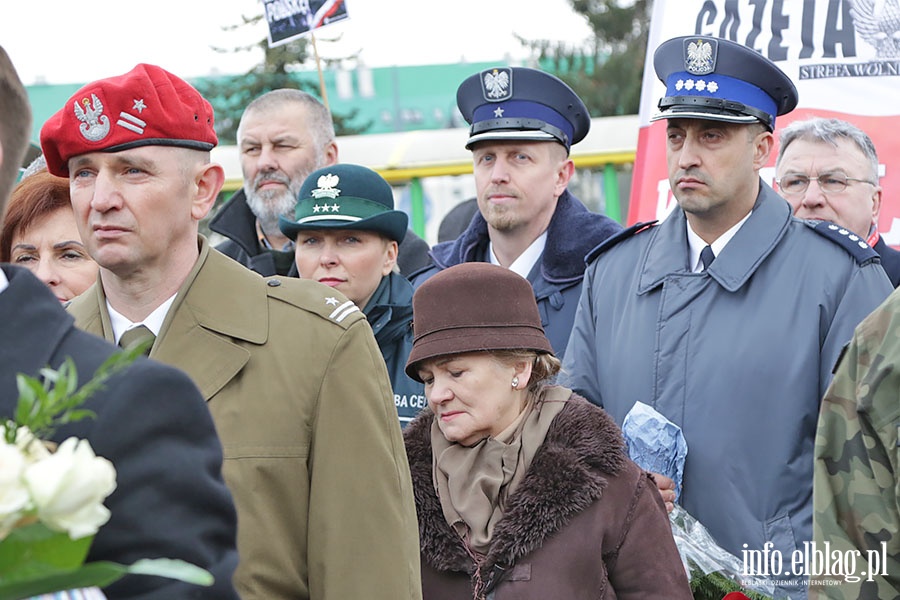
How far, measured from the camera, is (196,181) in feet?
10.2

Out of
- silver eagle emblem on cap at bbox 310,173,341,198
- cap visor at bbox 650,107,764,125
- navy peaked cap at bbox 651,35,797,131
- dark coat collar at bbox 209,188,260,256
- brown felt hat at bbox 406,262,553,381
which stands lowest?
dark coat collar at bbox 209,188,260,256

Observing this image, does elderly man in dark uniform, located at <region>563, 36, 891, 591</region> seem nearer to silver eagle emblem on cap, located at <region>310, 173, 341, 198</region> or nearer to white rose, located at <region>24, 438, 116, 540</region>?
silver eagle emblem on cap, located at <region>310, 173, 341, 198</region>

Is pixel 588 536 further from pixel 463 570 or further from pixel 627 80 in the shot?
pixel 627 80

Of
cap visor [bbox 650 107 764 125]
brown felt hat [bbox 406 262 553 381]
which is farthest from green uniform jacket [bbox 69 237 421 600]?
cap visor [bbox 650 107 764 125]

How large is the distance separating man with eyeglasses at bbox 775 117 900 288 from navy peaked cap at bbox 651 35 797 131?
910mm

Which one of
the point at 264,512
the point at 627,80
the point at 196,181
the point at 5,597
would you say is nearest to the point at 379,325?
the point at 196,181

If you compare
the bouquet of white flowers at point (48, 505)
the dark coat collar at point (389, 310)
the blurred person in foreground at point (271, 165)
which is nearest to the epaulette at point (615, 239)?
the dark coat collar at point (389, 310)

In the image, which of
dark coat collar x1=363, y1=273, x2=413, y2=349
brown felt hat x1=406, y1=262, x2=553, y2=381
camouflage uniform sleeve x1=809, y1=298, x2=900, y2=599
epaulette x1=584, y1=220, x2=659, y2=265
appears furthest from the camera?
epaulette x1=584, y1=220, x2=659, y2=265

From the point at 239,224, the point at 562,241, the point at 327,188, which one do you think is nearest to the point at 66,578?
the point at 327,188

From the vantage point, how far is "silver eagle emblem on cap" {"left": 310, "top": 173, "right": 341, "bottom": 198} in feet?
16.1

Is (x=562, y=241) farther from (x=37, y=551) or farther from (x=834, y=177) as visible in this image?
(x=37, y=551)

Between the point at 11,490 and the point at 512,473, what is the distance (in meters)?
2.52

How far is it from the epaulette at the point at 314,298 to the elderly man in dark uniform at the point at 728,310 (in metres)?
1.44

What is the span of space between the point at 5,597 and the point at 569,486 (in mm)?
2385
